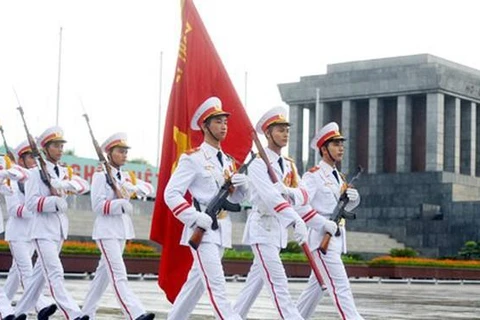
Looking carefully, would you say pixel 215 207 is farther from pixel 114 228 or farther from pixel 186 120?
pixel 114 228

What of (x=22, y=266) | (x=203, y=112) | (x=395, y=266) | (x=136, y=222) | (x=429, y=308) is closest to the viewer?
(x=203, y=112)

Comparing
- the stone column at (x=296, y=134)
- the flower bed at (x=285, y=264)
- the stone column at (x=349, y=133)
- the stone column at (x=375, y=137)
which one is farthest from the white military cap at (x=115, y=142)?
the stone column at (x=296, y=134)

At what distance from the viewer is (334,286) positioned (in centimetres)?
941

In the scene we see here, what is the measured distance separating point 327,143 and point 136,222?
2647cm

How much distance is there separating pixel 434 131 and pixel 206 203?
4029 cm

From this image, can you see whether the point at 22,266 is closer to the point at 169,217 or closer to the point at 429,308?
the point at 169,217

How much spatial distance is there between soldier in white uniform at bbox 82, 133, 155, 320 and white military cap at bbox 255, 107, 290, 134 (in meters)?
1.90

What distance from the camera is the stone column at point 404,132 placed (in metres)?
48.9

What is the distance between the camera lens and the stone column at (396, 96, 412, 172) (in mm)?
48875

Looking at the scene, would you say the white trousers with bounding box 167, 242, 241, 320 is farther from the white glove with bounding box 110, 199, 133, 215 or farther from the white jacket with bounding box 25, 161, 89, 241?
the white jacket with bounding box 25, 161, 89, 241

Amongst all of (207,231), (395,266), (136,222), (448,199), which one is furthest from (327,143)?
(448,199)

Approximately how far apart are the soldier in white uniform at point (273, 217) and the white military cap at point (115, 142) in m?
1.98

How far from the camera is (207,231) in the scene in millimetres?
8469

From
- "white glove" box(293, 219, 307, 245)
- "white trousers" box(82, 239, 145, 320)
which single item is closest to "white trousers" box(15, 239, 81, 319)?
"white trousers" box(82, 239, 145, 320)
